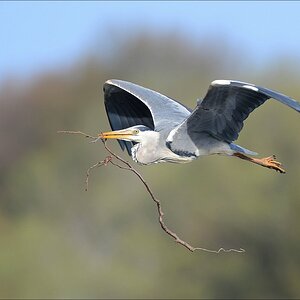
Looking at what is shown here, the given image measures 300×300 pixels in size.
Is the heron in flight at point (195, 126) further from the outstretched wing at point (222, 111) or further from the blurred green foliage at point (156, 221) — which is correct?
the blurred green foliage at point (156, 221)

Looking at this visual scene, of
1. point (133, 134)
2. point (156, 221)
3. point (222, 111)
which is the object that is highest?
point (222, 111)

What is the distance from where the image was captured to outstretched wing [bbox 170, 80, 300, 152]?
29.1 feet

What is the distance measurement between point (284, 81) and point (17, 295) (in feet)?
21.9

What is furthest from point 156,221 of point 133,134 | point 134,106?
point 133,134

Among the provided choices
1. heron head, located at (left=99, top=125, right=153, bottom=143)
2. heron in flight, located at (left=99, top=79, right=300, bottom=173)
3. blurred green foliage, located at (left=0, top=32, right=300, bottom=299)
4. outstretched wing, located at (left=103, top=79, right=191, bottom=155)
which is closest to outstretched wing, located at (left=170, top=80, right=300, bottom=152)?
heron in flight, located at (left=99, top=79, right=300, bottom=173)

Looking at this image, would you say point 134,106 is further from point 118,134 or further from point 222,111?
point 222,111

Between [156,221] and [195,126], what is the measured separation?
1671 centimetres

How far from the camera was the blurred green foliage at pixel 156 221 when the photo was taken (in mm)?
23531

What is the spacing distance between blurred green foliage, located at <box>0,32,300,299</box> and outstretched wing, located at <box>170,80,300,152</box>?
38.8 feet

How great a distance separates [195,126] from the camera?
935 cm

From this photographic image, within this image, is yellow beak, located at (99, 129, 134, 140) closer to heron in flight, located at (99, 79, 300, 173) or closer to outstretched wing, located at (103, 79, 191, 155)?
heron in flight, located at (99, 79, 300, 173)

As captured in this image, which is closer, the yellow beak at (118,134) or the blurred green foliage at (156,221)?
the yellow beak at (118,134)

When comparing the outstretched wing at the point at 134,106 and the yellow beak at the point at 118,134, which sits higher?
the yellow beak at the point at 118,134

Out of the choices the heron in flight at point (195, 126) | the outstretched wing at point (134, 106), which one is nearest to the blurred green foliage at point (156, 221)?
the outstretched wing at point (134, 106)
